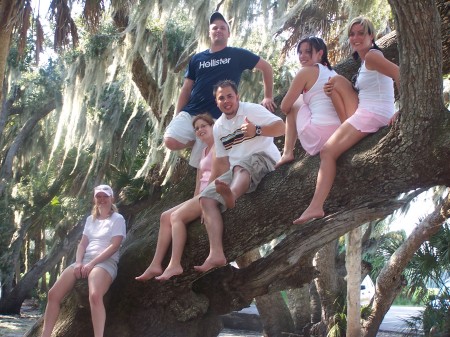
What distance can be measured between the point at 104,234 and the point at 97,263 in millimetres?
271

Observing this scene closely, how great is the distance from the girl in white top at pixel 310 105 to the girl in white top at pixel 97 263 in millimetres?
1548

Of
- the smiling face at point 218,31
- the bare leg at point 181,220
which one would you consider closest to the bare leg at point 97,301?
the bare leg at point 181,220

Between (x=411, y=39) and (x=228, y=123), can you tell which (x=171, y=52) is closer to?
(x=228, y=123)

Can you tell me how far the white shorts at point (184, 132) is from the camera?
5.30 meters

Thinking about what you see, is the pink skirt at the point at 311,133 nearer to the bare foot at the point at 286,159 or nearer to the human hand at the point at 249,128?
the bare foot at the point at 286,159

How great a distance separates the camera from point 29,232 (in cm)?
2242

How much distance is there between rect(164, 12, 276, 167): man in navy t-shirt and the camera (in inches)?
210

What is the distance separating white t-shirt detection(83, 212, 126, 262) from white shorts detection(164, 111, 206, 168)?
0.82 meters

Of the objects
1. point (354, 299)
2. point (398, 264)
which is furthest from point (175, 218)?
point (398, 264)

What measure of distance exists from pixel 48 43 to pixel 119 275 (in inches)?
537

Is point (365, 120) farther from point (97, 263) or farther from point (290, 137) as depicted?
point (97, 263)

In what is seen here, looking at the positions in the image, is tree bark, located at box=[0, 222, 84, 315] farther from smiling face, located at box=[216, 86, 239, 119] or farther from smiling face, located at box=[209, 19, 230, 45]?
smiling face, located at box=[216, 86, 239, 119]

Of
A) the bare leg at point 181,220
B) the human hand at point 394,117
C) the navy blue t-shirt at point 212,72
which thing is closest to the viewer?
the human hand at point 394,117

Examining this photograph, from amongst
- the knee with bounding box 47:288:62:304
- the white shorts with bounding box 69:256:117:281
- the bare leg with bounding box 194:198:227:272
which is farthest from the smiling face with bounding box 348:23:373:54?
the knee with bounding box 47:288:62:304
